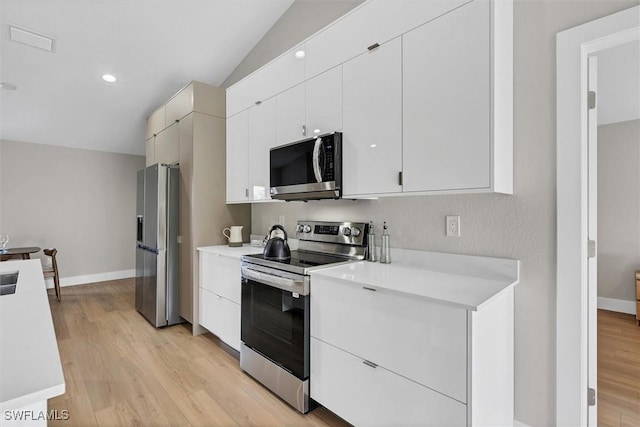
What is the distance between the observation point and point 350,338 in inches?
64.4

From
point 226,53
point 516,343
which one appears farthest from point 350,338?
point 226,53

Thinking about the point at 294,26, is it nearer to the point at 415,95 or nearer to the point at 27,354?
the point at 415,95

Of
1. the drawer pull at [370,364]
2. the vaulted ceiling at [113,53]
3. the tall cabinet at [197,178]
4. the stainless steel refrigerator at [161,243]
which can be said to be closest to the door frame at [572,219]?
the drawer pull at [370,364]

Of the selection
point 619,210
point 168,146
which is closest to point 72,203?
point 168,146

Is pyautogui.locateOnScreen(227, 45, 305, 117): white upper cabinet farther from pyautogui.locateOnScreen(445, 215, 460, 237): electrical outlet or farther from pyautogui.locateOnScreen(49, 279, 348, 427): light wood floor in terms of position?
pyautogui.locateOnScreen(49, 279, 348, 427): light wood floor

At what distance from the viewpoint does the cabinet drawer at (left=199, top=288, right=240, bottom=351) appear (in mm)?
2595

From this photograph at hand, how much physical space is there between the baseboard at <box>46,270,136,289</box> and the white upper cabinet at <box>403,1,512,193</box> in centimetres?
578

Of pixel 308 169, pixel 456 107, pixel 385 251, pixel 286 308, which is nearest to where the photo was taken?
pixel 456 107

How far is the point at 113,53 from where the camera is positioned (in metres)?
3.23

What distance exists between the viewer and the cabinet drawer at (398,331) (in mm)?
1243

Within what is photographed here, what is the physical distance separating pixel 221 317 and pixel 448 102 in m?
2.46

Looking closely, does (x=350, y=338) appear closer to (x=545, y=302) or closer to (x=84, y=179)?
(x=545, y=302)

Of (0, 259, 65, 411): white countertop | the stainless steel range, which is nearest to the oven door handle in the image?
the stainless steel range

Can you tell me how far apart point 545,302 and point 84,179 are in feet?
20.8
